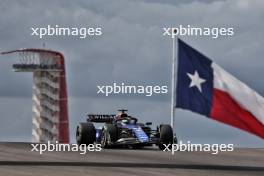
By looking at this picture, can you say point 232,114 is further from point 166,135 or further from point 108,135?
point 108,135

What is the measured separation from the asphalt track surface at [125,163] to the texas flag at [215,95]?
133 cm

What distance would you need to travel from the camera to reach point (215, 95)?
A: 2380cm

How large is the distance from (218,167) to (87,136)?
370 inches

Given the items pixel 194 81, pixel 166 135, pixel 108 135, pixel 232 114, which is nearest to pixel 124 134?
pixel 108 135

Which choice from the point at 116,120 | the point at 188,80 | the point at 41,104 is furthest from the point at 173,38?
the point at 41,104

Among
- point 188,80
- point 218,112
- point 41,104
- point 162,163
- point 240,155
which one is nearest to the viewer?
point 218,112

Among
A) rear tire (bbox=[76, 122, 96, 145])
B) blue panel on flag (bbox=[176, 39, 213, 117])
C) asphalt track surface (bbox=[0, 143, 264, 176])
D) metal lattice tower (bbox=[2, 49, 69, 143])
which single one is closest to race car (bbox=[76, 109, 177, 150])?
Answer: rear tire (bbox=[76, 122, 96, 145])

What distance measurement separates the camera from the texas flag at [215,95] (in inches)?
870

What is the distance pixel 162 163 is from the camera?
2480 centimetres

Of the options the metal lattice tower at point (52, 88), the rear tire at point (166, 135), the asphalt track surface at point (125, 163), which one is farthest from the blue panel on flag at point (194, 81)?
the metal lattice tower at point (52, 88)

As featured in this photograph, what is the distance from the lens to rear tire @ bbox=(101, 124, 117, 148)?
108 ft

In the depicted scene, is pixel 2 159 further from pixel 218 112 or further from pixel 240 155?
pixel 240 155

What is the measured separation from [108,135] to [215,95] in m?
9.86

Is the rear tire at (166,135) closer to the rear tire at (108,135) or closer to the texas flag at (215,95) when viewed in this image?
the rear tire at (108,135)
